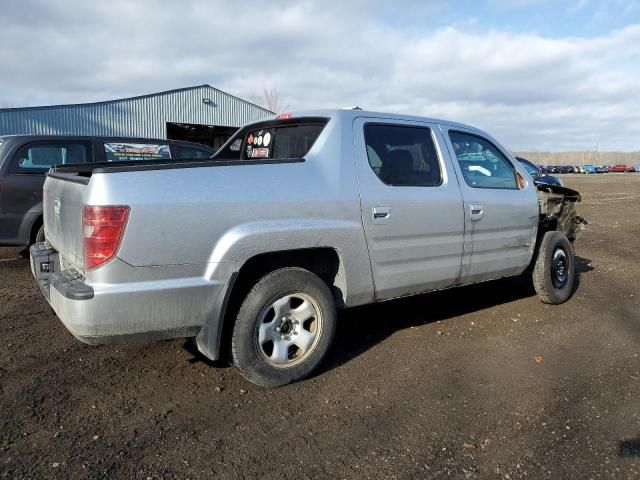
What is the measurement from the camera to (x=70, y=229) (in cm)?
331

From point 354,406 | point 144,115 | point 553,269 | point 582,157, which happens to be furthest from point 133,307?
point 582,157

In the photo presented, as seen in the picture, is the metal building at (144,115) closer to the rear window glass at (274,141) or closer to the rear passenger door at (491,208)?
the rear window glass at (274,141)

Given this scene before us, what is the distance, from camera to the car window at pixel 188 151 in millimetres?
8500

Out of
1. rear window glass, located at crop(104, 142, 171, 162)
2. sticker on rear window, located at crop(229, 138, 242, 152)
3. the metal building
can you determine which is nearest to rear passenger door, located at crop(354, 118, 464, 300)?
sticker on rear window, located at crop(229, 138, 242, 152)

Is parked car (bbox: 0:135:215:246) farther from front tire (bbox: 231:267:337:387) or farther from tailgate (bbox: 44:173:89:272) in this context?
front tire (bbox: 231:267:337:387)

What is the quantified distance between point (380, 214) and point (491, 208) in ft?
4.64

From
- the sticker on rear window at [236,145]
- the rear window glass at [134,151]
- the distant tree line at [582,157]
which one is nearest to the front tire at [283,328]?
the sticker on rear window at [236,145]

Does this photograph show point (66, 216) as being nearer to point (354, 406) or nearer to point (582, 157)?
point (354, 406)

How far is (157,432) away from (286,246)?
1.32 meters

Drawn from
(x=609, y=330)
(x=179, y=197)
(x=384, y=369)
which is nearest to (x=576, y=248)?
(x=609, y=330)

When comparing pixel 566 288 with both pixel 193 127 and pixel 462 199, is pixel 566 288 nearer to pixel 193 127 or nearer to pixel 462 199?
pixel 462 199

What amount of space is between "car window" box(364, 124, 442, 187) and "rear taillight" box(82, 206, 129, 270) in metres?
1.84

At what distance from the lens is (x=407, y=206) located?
12.9 ft

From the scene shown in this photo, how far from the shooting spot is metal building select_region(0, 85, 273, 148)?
22.1 m
